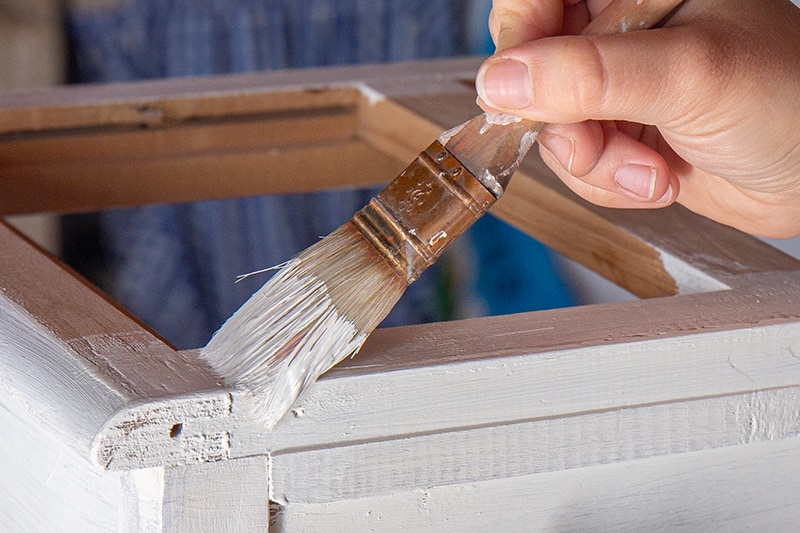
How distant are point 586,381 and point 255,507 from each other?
0.54 feet

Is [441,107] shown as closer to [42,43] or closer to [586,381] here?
[586,381]

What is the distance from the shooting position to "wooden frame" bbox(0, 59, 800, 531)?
0.43m

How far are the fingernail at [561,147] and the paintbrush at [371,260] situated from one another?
108 millimetres

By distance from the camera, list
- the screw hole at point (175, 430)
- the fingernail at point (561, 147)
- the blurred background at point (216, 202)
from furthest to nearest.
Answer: the blurred background at point (216, 202)
the fingernail at point (561, 147)
the screw hole at point (175, 430)

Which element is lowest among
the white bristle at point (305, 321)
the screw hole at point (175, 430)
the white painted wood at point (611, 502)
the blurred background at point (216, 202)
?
the white painted wood at point (611, 502)

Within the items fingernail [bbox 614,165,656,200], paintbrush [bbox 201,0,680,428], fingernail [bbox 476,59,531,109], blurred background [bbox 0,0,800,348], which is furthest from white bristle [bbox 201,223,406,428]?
blurred background [bbox 0,0,800,348]

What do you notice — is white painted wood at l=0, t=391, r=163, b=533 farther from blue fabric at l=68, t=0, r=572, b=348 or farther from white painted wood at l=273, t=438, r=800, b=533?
blue fabric at l=68, t=0, r=572, b=348

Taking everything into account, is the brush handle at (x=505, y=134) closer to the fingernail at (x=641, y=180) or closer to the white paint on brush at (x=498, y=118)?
the white paint on brush at (x=498, y=118)

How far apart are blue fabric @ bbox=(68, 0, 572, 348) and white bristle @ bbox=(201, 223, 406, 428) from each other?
120cm

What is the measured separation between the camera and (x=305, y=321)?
18.7 inches

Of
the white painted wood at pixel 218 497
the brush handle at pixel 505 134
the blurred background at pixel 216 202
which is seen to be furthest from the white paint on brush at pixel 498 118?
the blurred background at pixel 216 202

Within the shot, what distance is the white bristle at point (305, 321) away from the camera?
44cm

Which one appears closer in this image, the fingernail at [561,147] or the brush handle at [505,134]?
the brush handle at [505,134]

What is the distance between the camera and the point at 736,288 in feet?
1.87
